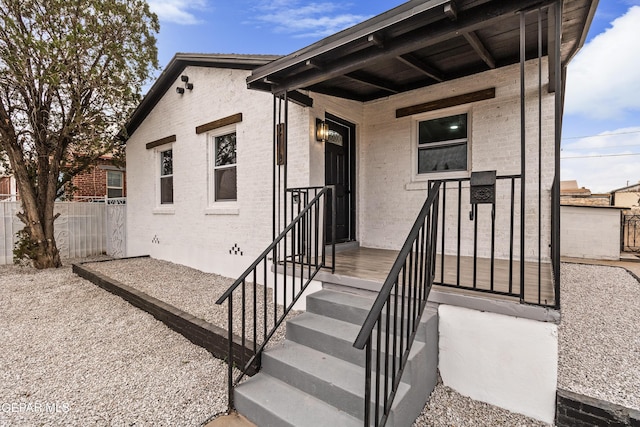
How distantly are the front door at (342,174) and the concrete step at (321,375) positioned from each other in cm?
267

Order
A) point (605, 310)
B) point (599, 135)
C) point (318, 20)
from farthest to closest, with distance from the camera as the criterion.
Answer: point (599, 135) < point (318, 20) < point (605, 310)

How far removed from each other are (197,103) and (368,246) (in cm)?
466

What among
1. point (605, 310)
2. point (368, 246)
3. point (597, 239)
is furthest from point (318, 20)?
point (597, 239)

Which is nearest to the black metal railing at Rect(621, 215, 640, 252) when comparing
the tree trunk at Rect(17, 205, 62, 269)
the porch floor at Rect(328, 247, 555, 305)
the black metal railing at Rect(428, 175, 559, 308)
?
the black metal railing at Rect(428, 175, 559, 308)

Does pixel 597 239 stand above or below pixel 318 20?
below

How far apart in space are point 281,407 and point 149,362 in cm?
166

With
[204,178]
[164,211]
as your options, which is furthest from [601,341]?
[164,211]

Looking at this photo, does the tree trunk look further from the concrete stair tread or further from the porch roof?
the concrete stair tread

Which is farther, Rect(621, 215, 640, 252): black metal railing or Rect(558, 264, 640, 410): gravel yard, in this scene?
Rect(621, 215, 640, 252): black metal railing

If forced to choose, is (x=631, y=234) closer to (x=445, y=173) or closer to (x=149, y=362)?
(x=445, y=173)

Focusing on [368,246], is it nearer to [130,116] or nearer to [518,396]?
[518,396]

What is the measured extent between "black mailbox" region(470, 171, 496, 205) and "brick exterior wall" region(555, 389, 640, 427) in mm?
1452

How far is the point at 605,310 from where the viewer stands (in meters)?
3.77

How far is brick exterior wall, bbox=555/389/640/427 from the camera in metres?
1.90
